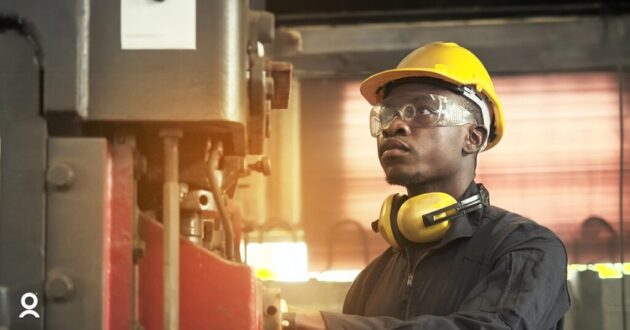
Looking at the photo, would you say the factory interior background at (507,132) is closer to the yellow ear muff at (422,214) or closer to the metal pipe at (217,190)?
the yellow ear muff at (422,214)

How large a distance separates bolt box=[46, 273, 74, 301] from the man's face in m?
1.25

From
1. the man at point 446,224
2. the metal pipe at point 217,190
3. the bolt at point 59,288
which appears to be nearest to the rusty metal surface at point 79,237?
the bolt at point 59,288

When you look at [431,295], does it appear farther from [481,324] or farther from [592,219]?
[592,219]

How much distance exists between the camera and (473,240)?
225 cm

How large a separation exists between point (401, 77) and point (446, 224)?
49 centimetres

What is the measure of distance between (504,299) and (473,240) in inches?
13.0

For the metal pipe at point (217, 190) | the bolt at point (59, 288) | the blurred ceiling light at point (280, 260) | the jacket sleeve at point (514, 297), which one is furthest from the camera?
the blurred ceiling light at point (280, 260)

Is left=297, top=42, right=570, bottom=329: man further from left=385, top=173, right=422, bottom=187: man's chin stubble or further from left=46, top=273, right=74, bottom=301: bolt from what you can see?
left=46, top=273, right=74, bottom=301: bolt

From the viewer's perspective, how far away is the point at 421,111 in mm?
A: 2404

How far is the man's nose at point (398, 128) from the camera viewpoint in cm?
238

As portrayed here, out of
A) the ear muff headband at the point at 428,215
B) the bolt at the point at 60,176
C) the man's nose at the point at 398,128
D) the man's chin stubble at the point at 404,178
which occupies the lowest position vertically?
the ear muff headband at the point at 428,215

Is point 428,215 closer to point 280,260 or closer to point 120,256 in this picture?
point 120,256

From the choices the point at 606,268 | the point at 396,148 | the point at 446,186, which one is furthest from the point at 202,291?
the point at 606,268

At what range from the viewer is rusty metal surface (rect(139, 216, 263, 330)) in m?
1.42
